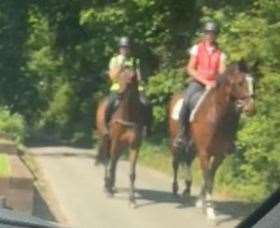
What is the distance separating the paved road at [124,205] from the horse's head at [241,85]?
1.47 metres

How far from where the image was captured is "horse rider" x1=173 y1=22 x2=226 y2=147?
15625 mm

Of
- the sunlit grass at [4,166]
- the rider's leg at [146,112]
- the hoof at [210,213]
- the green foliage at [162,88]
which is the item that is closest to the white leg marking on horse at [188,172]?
the rider's leg at [146,112]

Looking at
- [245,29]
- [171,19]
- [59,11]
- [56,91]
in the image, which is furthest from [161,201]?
[56,91]

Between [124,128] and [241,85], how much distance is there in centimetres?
267

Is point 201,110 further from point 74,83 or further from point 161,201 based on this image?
point 74,83

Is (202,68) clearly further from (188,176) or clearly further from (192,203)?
(188,176)

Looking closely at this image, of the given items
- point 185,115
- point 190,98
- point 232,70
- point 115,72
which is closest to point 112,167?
point 115,72

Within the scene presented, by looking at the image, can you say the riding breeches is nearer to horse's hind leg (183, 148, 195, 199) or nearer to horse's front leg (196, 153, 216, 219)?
horse's front leg (196, 153, 216, 219)

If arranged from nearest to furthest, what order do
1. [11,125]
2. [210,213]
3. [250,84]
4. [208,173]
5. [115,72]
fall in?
[250,84], [210,213], [208,173], [115,72], [11,125]

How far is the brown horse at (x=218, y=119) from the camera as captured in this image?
14.5 meters

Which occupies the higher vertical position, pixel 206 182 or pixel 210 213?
pixel 206 182

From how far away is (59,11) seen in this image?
39.7 metres

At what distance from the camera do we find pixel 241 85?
570 inches

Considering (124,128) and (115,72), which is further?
(124,128)
